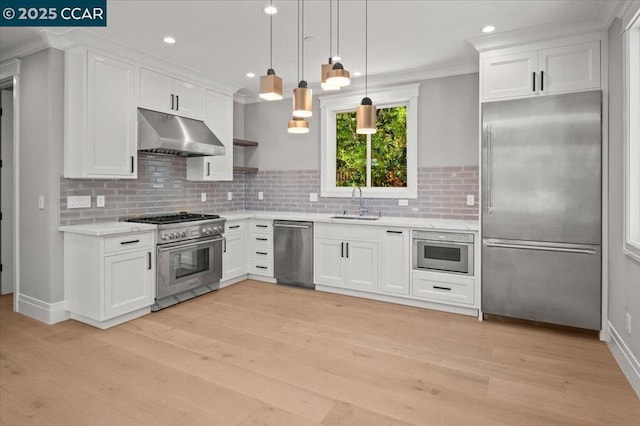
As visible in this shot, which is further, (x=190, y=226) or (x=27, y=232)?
(x=190, y=226)

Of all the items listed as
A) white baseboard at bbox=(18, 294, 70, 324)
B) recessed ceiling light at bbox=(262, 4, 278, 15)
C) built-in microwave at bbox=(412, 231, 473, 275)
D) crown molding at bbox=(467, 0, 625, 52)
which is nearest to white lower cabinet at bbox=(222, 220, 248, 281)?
white baseboard at bbox=(18, 294, 70, 324)

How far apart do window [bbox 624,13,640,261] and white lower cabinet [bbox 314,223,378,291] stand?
7.40ft

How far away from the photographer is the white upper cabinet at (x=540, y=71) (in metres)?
3.21

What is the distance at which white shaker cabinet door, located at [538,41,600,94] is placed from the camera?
3189 mm

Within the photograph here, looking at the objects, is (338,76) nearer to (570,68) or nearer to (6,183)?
(570,68)

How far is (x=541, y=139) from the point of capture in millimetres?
3330

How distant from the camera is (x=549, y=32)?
3291 millimetres

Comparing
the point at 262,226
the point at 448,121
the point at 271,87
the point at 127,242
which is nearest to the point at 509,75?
the point at 448,121

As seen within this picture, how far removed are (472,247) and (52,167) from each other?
13.5 feet

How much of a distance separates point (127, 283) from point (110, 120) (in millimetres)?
1609

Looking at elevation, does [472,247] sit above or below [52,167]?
below

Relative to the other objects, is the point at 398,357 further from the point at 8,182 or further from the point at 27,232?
the point at 8,182

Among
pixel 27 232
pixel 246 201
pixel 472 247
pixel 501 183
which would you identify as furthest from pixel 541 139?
pixel 27 232

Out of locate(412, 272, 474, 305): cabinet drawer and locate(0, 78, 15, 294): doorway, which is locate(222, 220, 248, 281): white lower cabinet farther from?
locate(0, 78, 15, 294): doorway
